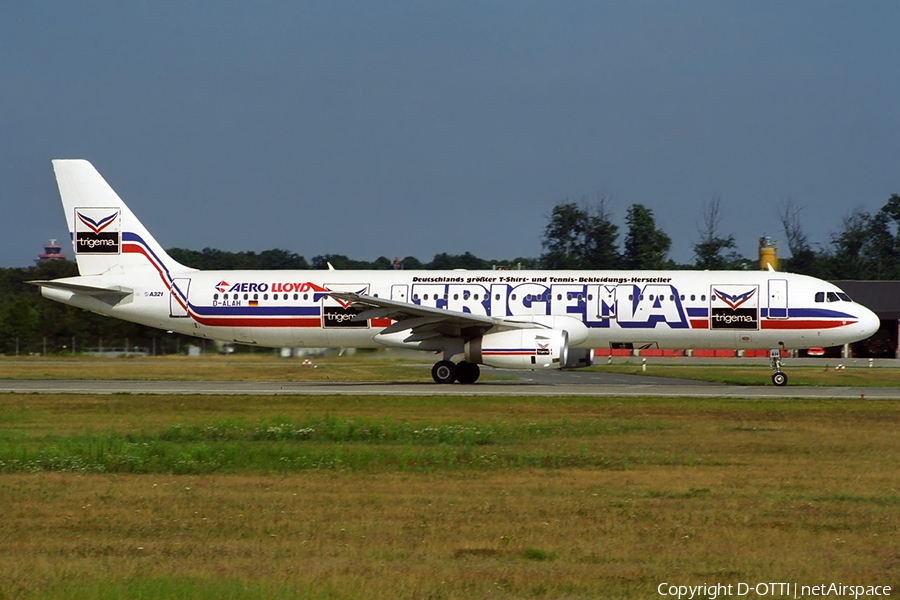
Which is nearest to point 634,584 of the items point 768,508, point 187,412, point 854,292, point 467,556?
point 467,556

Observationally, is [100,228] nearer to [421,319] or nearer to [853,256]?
[421,319]

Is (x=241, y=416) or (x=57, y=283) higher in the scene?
(x=57, y=283)

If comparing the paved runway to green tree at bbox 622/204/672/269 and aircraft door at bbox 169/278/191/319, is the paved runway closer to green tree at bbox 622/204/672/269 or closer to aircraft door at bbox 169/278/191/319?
aircraft door at bbox 169/278/191/319

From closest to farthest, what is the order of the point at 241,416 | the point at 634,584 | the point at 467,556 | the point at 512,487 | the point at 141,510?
the point at 634,584 < the point at 467,556 < the point at 141,510 < the point at 512,487 < the point at 241,416

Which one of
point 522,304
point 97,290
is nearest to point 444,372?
point 522,304

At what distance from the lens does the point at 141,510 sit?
11.3 meters

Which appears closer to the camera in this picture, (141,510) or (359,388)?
(141,510)

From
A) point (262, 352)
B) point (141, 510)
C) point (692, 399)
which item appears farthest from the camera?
point (262, 352)

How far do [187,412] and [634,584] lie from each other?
1557cm

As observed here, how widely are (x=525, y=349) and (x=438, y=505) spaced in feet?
57.5

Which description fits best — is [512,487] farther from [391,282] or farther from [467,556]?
[391,282]

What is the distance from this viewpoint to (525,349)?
2900 cm

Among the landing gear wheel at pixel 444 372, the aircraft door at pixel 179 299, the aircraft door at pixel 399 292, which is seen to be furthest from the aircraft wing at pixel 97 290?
the landing gear wheel at pixel 444 372

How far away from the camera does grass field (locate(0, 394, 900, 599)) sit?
8.49 meters
